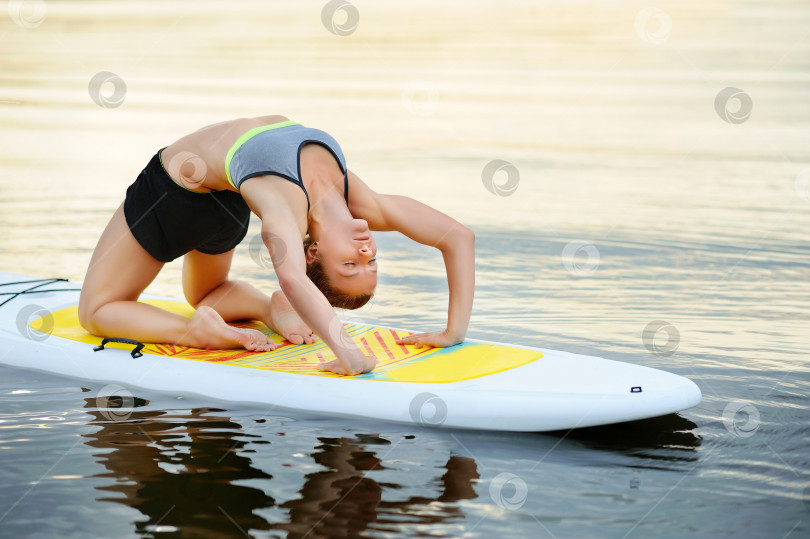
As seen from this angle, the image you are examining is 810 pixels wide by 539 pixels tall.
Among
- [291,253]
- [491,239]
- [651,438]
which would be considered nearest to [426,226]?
[291,253]

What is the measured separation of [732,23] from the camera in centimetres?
1862

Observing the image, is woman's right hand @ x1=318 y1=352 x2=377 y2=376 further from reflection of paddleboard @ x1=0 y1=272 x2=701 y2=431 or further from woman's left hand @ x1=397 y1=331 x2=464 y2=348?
woman's left hand @ x1=397 y1=331 x2=464 y2=348

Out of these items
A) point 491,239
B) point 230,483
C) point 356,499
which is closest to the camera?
point 356,499

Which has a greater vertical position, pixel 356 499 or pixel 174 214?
pixel 174 214

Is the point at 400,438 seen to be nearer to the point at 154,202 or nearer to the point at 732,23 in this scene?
the point at 154,202

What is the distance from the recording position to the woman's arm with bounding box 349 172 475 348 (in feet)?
13.7

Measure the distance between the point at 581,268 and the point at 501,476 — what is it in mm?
3590

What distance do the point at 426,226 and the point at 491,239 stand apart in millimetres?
3341

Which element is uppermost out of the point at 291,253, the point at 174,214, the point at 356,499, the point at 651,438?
the point at 174,214

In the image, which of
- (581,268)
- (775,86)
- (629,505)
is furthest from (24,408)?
(775,86)

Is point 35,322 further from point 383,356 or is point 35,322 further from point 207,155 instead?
point 383,356

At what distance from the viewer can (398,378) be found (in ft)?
12.8

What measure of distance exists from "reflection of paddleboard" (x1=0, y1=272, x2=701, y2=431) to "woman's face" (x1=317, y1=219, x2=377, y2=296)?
0.38 metres

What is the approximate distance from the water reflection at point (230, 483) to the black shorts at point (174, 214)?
2.82ft
